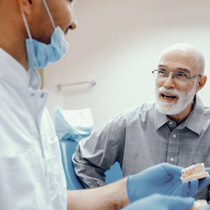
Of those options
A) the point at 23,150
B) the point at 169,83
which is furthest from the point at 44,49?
the point at 169,83

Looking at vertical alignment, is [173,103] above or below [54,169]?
above

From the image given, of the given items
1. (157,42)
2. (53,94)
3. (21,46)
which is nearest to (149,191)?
(21,46)

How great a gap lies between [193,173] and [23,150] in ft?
2.24

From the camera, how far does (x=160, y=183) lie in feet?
3.67

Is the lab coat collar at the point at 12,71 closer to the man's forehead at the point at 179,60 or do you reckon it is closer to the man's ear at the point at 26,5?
the man's ear at the point at 26,5

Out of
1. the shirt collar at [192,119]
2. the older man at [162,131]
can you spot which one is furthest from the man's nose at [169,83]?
the shirt collar at [192,119]

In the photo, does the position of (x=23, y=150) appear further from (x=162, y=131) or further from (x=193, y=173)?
(x=162, y=131)

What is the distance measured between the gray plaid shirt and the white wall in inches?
40.2

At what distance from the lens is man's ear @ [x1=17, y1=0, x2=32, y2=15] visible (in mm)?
728

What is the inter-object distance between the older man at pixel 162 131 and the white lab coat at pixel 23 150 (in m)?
0.74

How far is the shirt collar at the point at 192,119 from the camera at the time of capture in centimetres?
146

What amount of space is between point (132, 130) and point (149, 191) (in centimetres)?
54

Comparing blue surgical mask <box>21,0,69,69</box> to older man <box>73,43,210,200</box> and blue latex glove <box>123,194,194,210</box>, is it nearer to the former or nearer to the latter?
blue latex glove <box>123,194,194,210</box>

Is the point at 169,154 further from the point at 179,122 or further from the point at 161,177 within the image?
the point at 161,177
